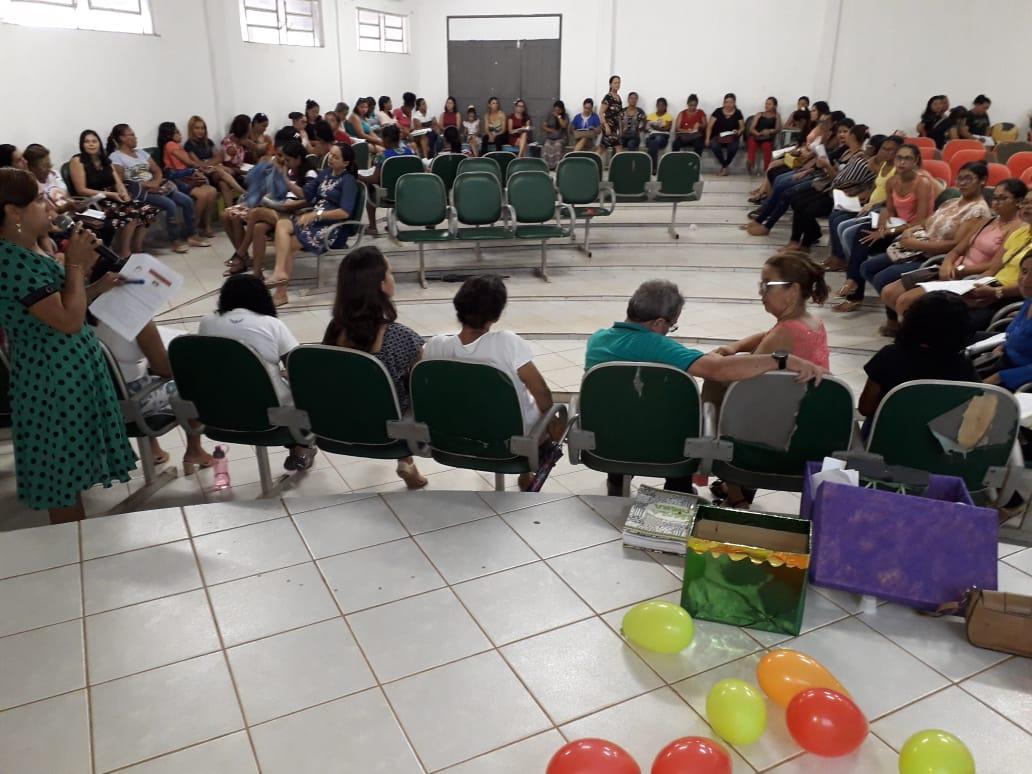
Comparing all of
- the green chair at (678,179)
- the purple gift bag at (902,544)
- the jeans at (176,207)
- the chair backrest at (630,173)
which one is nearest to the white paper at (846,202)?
the green chair at (678,179)

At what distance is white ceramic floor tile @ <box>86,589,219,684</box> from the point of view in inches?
75.1

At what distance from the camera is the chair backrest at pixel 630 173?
24.5ft

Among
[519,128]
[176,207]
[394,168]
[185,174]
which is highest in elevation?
[519,128]

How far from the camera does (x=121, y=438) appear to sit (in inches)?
109

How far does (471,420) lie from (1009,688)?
163 centimetres

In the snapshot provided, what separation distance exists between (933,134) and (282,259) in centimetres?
784

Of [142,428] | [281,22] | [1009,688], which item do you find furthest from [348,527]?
[281,22]

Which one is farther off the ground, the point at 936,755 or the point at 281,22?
the point at 281,22

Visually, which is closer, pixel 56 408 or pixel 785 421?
pixel 785 421

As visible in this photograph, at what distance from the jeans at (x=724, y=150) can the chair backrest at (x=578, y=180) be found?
452cm

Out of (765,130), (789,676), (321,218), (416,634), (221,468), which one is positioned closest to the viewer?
(789,676)

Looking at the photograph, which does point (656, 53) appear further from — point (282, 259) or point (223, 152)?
point (282, 259)

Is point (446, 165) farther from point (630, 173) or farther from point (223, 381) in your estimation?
point (223, 381)

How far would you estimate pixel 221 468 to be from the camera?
3.34m
